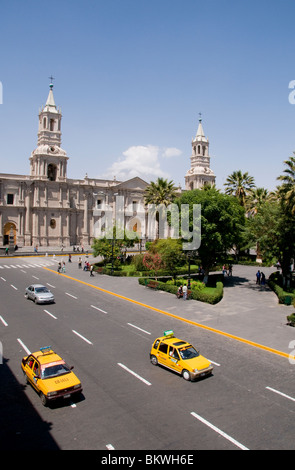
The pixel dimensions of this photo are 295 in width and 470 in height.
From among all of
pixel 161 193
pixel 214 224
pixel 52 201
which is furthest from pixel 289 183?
pixel 52 201

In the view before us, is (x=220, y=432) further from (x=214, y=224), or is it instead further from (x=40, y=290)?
(x=214, y=224)

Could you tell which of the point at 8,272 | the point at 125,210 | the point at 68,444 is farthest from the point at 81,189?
the point at 68,444

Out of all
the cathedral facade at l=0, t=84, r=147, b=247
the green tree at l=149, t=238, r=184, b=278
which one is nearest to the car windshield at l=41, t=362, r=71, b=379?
the green tree at l=149, t=238, r=184, b=278

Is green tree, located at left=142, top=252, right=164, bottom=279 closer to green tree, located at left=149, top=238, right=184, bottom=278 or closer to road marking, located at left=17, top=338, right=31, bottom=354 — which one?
green tree, located at left=149, top=238, right=184, bottom=278

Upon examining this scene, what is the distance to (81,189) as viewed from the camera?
80062mm

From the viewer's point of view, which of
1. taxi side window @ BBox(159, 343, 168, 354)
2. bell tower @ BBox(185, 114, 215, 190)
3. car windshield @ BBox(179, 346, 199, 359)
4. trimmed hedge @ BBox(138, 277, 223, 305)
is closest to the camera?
car windshield @ BBox(179, 346, 199, 359)

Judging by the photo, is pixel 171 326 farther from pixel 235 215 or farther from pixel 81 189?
pixel 81 189

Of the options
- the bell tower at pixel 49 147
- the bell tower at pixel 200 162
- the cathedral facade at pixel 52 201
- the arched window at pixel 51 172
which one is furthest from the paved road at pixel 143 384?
the bell tower at pixel 200 162

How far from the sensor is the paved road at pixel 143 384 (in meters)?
10.8

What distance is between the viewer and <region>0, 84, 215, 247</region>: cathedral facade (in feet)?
238

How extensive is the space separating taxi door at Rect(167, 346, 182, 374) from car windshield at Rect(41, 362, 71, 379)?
4306 mm

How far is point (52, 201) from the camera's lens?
7494 centimetres

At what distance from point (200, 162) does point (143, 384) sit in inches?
3147

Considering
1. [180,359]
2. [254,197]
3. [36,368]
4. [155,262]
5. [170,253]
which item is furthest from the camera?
[254,197]
